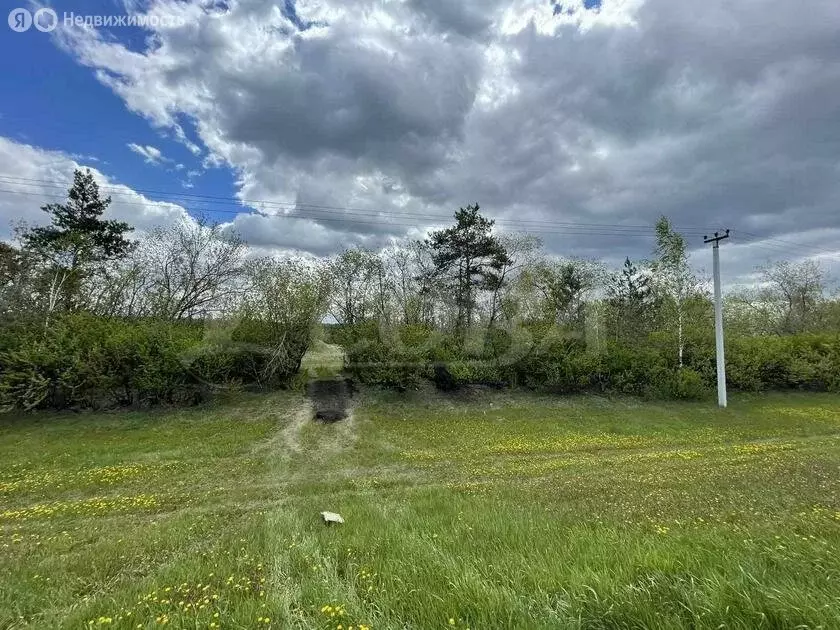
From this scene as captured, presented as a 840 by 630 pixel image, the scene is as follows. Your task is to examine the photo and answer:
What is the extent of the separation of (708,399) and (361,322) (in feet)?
60.2

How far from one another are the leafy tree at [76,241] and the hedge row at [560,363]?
545 inches

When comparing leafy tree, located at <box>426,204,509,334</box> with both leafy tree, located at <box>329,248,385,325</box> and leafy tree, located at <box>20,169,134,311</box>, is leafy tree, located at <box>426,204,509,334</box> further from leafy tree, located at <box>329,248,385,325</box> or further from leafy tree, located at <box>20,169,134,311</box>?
leafy tree, located at <box>20,169,134,311</box>

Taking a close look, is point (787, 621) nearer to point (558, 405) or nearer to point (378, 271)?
point (558, 405)

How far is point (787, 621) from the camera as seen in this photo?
7.27ft

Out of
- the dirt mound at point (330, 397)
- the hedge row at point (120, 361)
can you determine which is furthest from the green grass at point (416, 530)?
the dirt mound at point (330, 397)

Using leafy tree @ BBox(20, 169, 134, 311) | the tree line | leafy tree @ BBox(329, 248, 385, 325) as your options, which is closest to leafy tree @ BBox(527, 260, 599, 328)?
the tree line

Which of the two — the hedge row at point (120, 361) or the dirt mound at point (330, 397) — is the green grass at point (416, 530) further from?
the dirt mound at point (330, 397)

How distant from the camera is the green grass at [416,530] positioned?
291 cm

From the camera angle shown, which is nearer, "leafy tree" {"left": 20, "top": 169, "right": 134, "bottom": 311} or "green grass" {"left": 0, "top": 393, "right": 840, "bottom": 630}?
"green grass" {"left": 0, "top": 393, "right": 840, "bottom": 630}

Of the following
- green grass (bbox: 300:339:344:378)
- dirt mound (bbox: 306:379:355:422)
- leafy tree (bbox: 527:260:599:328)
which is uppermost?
leafy tree (bbox: 527:260:599:328)

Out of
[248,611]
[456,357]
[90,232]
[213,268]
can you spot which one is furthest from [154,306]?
[248,611]

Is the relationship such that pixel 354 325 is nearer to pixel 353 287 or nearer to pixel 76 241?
pixel 353 287

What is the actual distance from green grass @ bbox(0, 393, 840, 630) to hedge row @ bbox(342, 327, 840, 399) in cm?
562

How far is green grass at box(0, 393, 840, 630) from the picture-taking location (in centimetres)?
291
